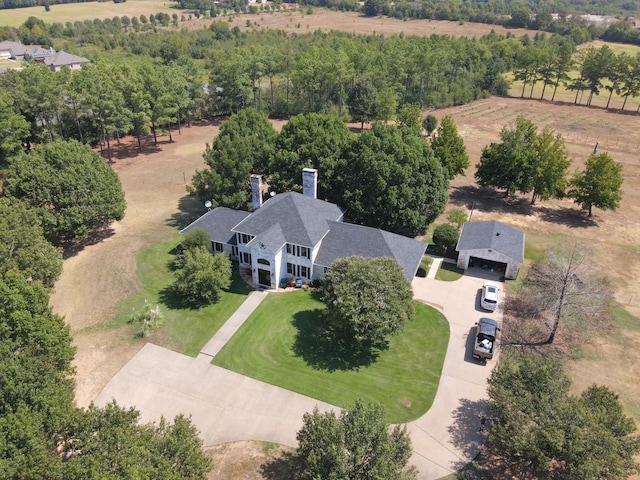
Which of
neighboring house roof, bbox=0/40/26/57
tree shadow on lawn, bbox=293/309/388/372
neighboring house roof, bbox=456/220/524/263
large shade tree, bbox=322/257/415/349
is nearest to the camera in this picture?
large shade tree, bbox=322/257/415/349

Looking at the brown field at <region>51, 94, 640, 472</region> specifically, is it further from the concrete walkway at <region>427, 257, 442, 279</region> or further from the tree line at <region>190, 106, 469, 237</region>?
the concrete walkway at <region>427, 257, 442, 279</region>

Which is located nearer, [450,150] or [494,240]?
[494,240]

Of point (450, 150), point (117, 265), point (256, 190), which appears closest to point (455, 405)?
point (256, 190)

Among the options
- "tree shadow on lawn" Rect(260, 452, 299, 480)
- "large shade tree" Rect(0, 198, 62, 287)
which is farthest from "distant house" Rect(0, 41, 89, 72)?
"tree shadow on lawn" Rect(260, 452, 299, 480)

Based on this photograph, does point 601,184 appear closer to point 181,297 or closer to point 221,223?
point 221,223

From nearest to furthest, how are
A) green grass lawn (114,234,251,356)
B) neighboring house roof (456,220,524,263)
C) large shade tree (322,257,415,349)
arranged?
1. large shade tree (322,257,415,349)
2. green grass lawn (114,234,251,356)
3. neighboring house roof (456,220,524,263)

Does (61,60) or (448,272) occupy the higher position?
A: (61,60)

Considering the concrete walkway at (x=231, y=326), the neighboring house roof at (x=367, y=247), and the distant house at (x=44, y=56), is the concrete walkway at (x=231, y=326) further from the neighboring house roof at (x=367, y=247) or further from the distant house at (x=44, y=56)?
the distant house at (x=44, y=56)

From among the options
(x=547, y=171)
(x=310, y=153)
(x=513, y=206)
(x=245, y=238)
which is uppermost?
(x=310, y=153)
